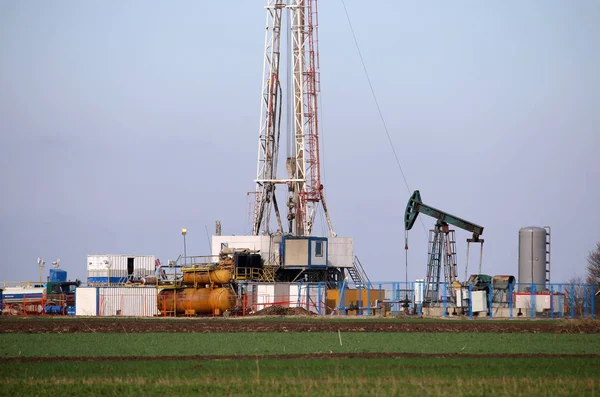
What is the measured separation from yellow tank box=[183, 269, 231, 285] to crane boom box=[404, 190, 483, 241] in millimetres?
12399

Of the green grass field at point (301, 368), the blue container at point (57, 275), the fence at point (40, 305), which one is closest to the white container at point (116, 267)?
the fence at point (40, 305)

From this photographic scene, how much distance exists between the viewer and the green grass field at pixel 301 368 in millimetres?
23516

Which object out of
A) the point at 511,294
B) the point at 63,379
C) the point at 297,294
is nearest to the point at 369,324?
the point at 511,294

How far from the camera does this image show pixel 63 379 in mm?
25266

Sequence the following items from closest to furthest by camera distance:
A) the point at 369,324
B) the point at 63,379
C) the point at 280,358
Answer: the point at 63,379, the point at 280,358, the point at 369,324

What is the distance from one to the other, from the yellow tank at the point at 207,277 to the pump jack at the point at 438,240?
40.9 feet

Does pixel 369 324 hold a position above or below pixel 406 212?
below

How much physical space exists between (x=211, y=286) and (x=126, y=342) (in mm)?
27105

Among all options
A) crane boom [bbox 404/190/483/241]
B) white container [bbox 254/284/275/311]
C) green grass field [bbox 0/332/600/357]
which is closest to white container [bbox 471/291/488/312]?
crane boom [bbox 404/190/483/241]

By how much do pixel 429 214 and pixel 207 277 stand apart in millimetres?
14761

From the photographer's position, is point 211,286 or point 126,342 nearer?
point 126,342

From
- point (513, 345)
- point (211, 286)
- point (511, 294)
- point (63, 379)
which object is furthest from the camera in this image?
point (211, 286)

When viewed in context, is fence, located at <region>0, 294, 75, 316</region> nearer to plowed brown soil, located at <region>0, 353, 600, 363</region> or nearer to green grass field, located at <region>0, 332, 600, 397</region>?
green grass field, located at <region>0, 332, 600, 397</region>

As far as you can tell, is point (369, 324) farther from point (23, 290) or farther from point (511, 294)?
point (23, 290)
